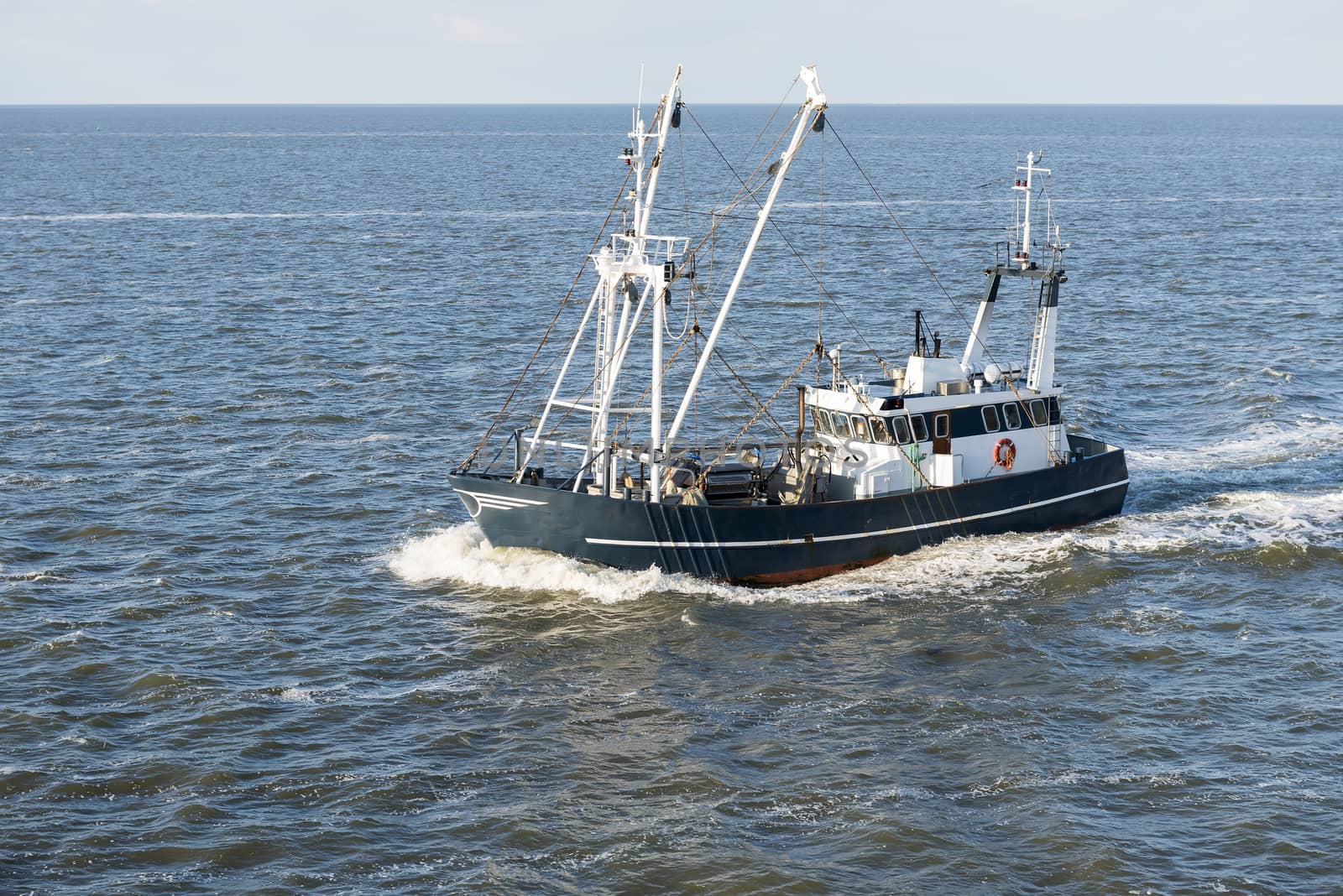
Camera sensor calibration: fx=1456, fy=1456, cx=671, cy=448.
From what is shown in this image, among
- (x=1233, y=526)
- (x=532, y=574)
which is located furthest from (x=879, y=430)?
(x=1233, y=526)

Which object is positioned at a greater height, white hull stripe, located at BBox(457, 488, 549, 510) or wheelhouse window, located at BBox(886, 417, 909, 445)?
wheelhouse window, located at BBox(886, 417, 909, 445)

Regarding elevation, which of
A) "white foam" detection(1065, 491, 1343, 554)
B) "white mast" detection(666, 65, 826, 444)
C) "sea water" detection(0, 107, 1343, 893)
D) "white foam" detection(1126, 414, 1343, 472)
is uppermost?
"white mast" detection(666, 65, 826, 444)

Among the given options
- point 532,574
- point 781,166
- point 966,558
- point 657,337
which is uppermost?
point 781,166

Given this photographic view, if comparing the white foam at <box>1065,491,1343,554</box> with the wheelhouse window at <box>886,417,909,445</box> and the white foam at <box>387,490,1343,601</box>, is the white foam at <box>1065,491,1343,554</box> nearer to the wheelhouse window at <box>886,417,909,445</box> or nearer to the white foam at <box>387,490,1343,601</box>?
the white foam at <box>387,490,1343,601</box>

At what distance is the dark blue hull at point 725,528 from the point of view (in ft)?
99.2

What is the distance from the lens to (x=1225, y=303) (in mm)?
63188

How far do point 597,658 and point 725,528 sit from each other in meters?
4.65

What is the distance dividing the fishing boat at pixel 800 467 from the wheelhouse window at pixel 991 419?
0.20 ft

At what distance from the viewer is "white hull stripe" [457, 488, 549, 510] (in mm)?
30406

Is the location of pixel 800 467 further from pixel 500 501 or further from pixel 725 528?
pixel 500 501

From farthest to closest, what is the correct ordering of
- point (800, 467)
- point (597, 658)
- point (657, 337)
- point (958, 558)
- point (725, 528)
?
point (800, 467) < point (958, 558) < point (725, 528) < point (657, 337) < point (597, 658)

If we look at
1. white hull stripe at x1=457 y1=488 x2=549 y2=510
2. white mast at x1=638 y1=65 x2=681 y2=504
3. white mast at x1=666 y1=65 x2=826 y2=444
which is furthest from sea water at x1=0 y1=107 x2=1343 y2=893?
white mast at x1=638 y1=65 x2=681 y2=504

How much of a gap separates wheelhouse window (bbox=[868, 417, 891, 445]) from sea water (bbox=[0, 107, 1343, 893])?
2777 millimetres

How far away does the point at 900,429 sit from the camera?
1283 inches
